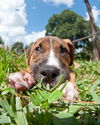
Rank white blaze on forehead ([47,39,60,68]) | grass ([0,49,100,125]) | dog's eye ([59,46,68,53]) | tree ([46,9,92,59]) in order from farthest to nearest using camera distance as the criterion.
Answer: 1. tree ([46,9,92,59])
2. dog's eye ([59,46,68,53])
3. white blaze on forehead ([47,39,60,68])
4. grass ([0,49,100,125])

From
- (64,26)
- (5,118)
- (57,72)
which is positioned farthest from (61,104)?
(64,26)

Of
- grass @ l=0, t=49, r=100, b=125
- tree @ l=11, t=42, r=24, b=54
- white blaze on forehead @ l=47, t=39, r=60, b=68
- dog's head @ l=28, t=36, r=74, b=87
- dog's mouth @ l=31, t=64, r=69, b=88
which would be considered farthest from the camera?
tree @ l=11, t=42, r=24, b=54

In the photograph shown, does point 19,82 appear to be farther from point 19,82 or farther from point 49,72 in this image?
point 49,72

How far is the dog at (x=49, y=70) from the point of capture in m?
2.22

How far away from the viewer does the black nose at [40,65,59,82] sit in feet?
9.54

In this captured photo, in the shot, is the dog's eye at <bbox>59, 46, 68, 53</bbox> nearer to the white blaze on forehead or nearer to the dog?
the dog

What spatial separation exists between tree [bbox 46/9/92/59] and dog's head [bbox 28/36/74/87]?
46663 millimetres

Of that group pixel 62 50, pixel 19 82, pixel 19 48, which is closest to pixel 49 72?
pixel 19 82

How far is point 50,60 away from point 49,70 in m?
0.51

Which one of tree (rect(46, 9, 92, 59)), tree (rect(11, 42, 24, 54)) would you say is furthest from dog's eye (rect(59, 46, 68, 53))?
tree (rect(46, 9, 92, 59))

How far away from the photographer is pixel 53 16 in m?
60.8

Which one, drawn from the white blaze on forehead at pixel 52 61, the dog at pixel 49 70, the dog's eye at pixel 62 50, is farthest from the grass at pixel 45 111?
the dog's eye at pixel 62 50

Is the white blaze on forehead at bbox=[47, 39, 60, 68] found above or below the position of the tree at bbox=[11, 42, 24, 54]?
below

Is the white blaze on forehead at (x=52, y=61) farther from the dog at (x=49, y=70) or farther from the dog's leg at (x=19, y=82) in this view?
the dog's leg at (x=19, y=82)
